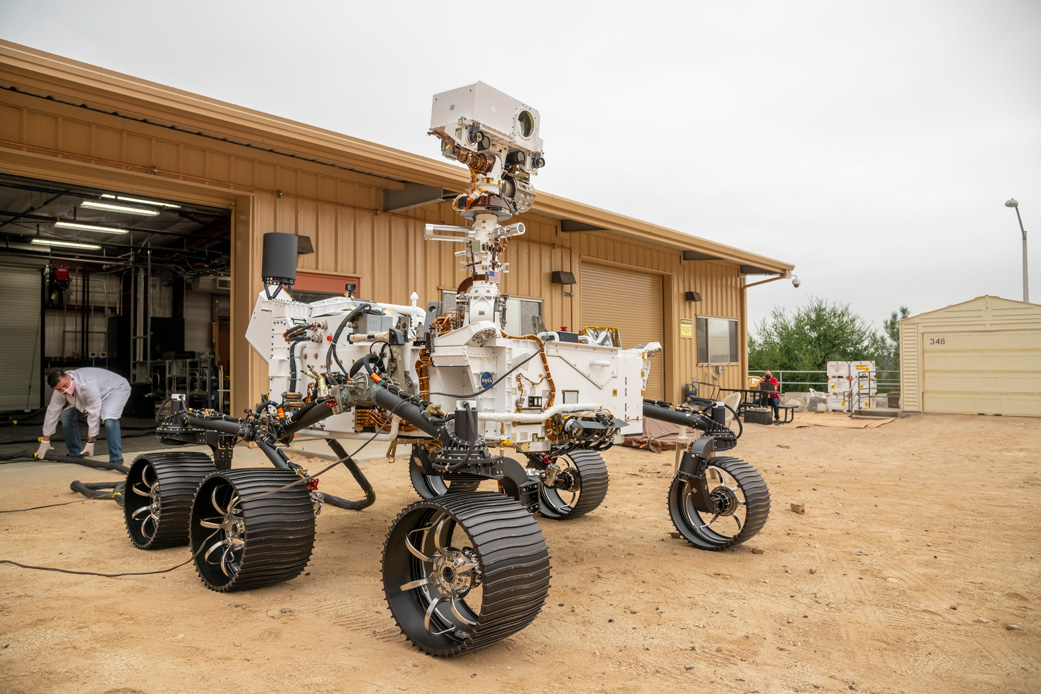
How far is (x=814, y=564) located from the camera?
5.20m

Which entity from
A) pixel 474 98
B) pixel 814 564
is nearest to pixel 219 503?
pixel 474 98

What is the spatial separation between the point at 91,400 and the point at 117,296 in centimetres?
1534

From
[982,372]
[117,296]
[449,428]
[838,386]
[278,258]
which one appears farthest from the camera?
[117,296]

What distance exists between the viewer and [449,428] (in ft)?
12.7

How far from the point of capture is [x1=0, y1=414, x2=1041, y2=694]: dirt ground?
3209 mm

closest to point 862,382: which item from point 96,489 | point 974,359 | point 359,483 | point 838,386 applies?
point 838,386

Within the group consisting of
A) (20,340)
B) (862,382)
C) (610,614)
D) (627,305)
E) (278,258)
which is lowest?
(610,614)

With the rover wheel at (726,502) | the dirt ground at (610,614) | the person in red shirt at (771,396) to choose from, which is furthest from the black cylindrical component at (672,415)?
the person in red shirt at (771,396)

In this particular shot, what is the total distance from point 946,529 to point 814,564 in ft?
6.95

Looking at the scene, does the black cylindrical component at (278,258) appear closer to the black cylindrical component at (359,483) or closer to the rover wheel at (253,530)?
the black cylindrical component at (359,483)

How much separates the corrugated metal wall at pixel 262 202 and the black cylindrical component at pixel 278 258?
13.9ft

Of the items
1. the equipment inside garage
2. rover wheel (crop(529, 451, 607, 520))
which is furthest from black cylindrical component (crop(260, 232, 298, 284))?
the equipment inside garage

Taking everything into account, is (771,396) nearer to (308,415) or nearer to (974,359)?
(974,359)

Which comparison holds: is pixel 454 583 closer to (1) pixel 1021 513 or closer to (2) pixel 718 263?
(1) pixel 1021 513
